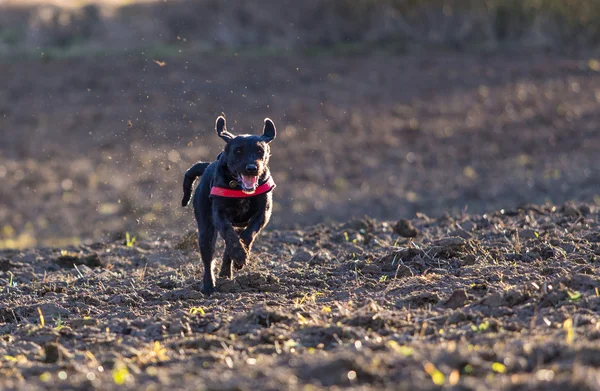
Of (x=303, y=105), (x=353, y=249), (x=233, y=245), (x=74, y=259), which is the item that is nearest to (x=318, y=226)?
(x=353, y=249)

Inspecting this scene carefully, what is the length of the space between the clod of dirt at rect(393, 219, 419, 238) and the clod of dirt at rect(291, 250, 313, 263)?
155cm

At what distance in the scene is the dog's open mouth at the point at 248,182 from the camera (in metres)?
9.32

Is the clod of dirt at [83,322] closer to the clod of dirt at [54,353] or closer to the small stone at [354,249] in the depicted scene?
the clod of dirt at [54,353]

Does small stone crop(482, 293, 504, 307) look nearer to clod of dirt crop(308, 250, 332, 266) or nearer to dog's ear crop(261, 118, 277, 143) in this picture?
dog's ear crop(261, 118, 277, 143)

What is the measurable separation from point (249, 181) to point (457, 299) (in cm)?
237

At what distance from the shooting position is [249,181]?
937cm

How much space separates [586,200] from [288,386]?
12128 millimetres

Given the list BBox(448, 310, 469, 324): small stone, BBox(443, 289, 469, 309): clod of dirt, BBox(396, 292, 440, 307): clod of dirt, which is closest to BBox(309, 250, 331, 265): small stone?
BBox(396, 292, 440, 307): clod of dirt

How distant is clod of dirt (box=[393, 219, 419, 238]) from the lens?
12359 mm

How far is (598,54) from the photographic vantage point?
34.0 m

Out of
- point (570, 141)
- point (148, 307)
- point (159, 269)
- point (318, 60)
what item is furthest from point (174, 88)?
point (148, 307)

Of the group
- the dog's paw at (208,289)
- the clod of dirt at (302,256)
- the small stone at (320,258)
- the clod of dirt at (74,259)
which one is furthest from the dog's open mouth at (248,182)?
the clod of dirt at (74,259)

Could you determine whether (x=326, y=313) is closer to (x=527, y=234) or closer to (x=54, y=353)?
(x=54, y=353)

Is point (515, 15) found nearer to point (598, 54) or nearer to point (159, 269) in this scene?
point (598, 54)
